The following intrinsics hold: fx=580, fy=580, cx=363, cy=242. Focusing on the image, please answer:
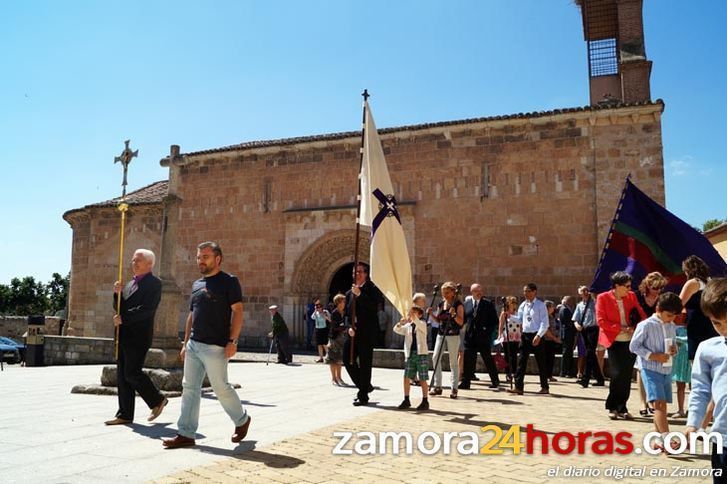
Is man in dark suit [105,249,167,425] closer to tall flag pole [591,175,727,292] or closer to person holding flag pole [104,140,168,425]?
person holding flag pole [104,140,168,425]

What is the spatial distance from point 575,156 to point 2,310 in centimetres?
6849

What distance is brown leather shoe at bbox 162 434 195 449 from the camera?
14.6 feet

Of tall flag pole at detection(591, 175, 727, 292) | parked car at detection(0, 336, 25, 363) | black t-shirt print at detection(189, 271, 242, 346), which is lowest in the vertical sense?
parked car at detection(0, 336, 25, 363)

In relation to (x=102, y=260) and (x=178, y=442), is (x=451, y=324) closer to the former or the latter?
(x=178, y=442)

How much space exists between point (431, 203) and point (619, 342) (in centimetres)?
994

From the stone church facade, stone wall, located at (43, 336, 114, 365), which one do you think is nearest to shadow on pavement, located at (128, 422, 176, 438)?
the stone church facade

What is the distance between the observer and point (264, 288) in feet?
57.9

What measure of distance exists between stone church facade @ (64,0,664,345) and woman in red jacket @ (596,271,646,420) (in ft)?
26.9

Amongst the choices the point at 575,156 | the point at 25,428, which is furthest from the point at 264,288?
the point at 25,428

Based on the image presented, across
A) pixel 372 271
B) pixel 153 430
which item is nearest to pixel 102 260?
pixel 372 271

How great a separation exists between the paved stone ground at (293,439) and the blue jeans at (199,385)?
21 cm

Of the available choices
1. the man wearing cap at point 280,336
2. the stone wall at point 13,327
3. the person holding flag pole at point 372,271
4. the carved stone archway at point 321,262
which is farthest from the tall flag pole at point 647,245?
the stone wall at point 13,327

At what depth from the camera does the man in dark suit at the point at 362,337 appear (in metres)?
6.88

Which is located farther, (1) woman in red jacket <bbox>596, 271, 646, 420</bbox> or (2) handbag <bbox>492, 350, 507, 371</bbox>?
(2) handbag <bbox>492, 350, 507, 371</bbox>
